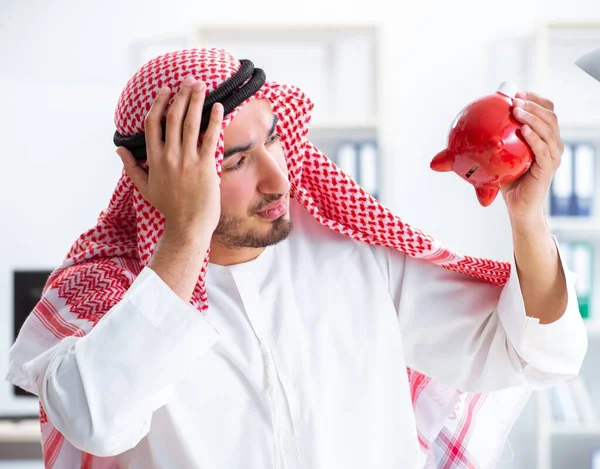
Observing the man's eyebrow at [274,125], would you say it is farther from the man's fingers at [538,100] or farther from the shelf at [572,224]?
the shelf at [572,224]

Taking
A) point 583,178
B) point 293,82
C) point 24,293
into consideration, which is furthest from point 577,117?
point 24,293

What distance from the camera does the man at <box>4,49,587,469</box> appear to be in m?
1.15

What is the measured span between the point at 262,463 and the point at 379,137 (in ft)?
8.10

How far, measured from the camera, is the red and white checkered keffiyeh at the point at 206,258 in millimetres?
1306

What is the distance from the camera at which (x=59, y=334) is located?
1284mm

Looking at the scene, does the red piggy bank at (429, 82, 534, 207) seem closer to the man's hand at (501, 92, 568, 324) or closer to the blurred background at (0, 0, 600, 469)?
the man's hand at (501, 92, 568, 324)

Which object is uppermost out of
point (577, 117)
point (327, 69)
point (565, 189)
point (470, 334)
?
point (327, 69)

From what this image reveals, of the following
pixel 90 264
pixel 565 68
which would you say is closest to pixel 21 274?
pixel 90 264

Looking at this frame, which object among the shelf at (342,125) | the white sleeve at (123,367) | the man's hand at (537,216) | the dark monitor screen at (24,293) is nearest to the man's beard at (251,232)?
the white sleeve at (123,367)

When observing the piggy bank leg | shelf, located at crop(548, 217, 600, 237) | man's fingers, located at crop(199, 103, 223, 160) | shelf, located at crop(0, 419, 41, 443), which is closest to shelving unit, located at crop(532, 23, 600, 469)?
shelf, located at crop(548, 217, 600, 237)

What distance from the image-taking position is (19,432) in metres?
3.25

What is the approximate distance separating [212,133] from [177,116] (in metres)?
0.06

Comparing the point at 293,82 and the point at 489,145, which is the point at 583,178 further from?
the point at 489,145

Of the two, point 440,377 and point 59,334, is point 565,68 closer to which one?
point 440,377
